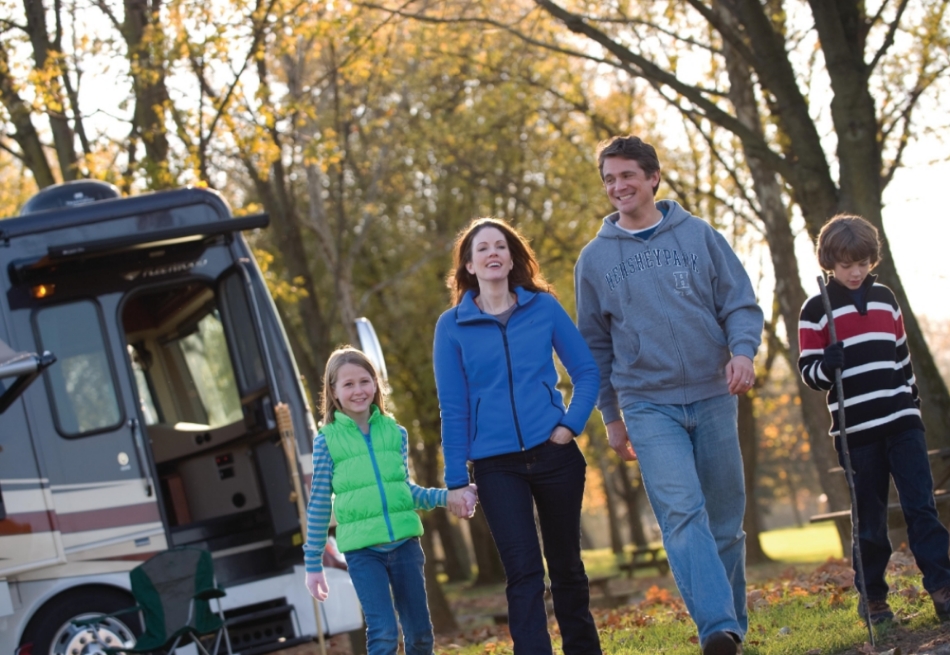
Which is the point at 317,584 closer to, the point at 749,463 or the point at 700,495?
the point at 700,495

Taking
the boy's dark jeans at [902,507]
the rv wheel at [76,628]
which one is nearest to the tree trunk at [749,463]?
the rv wheel at [76,628]

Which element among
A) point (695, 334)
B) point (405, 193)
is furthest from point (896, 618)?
point (405, 193)

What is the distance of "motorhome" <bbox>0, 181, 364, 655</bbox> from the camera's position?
26.6ft

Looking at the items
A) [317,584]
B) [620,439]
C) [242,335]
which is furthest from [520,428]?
[242,335]

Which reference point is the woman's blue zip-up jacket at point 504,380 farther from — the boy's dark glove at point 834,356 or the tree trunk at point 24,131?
the tree trunk at point 24,131

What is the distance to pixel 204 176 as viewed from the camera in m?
14.7

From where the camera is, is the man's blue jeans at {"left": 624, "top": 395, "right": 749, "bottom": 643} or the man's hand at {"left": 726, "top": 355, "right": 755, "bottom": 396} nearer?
the man's blue jeans at {"left": 624, "top": 395, "right": 749, "bottom": 643}

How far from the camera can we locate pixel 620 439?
18.5ft

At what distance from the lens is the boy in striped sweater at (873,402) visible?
5.86m

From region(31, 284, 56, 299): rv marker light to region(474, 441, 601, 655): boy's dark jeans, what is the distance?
4474 mm

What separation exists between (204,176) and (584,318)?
9841 mm

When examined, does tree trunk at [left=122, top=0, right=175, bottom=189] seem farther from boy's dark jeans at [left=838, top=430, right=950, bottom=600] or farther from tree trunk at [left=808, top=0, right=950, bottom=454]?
boy's dark jeans at [left=838, top=430, right=950, bottom=600]

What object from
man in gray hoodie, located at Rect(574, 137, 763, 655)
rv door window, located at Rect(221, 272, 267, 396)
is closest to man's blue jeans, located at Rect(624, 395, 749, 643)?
man in gray hoodie, located at Rect(574, 137, 763, 655)

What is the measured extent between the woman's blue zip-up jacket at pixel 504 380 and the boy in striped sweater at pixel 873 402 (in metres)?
1.30
